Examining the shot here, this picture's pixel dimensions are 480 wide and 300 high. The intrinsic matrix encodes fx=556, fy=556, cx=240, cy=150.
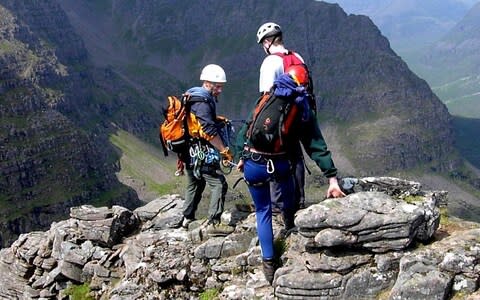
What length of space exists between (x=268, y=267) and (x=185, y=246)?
17.2 feet

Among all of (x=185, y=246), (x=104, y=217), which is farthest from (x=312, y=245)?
(x=104, y=217)

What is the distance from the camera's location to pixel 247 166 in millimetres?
17391

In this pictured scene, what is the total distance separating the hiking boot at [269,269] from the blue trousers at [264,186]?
184 millimetres

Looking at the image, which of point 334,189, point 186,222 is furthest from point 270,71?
point 186,222

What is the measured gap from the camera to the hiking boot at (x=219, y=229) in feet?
72.6

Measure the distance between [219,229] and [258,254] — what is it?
3.12m

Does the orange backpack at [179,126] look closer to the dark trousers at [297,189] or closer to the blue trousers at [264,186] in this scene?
the dark trousers at [297,189]

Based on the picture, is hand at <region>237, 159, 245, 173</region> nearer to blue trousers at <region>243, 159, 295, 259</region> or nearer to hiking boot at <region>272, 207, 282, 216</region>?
blue trousers at <region>243, 159, 295, 259</region>

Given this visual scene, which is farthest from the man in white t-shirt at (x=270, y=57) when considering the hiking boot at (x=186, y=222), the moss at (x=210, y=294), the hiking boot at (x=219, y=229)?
the hiking boot at (x=186, y=222)

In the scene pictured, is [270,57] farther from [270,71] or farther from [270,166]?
[270,166]

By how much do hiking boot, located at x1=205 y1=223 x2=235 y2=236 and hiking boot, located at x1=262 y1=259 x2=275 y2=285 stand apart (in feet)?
13.2

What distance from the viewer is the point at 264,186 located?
17500 mm

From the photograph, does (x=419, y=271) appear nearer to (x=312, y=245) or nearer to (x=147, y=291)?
(x=312, y=245)

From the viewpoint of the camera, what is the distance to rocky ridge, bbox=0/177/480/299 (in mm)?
16141
